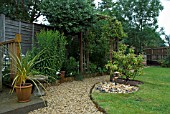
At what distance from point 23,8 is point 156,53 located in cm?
998

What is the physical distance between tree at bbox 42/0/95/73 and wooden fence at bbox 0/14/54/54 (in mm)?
580

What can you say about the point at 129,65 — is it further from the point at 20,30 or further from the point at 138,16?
the point at 138,16

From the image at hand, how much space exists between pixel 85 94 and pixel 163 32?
1192cm

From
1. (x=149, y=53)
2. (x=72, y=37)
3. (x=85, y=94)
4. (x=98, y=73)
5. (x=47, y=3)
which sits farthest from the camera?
(x=149, y=53)

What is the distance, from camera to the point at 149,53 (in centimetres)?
1344

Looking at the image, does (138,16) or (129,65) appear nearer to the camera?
(129,65)

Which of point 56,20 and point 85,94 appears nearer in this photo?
point 85,94

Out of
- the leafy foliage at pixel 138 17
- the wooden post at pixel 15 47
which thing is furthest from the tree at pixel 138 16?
the wooden post at pixel 15 47

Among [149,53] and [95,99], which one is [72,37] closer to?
[95,99]

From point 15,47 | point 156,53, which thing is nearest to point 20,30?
point 15,47

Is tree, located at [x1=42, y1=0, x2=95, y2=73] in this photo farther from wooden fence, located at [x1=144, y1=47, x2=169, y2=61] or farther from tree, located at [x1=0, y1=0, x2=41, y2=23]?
wooden fence, located at [x1=144, y1=47, x2=169, y2=61]

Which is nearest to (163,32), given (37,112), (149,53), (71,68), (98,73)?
(149,53)

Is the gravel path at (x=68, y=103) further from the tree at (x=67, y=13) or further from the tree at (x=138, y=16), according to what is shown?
the tree at (x=138, y=16)

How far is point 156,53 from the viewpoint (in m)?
12.9
